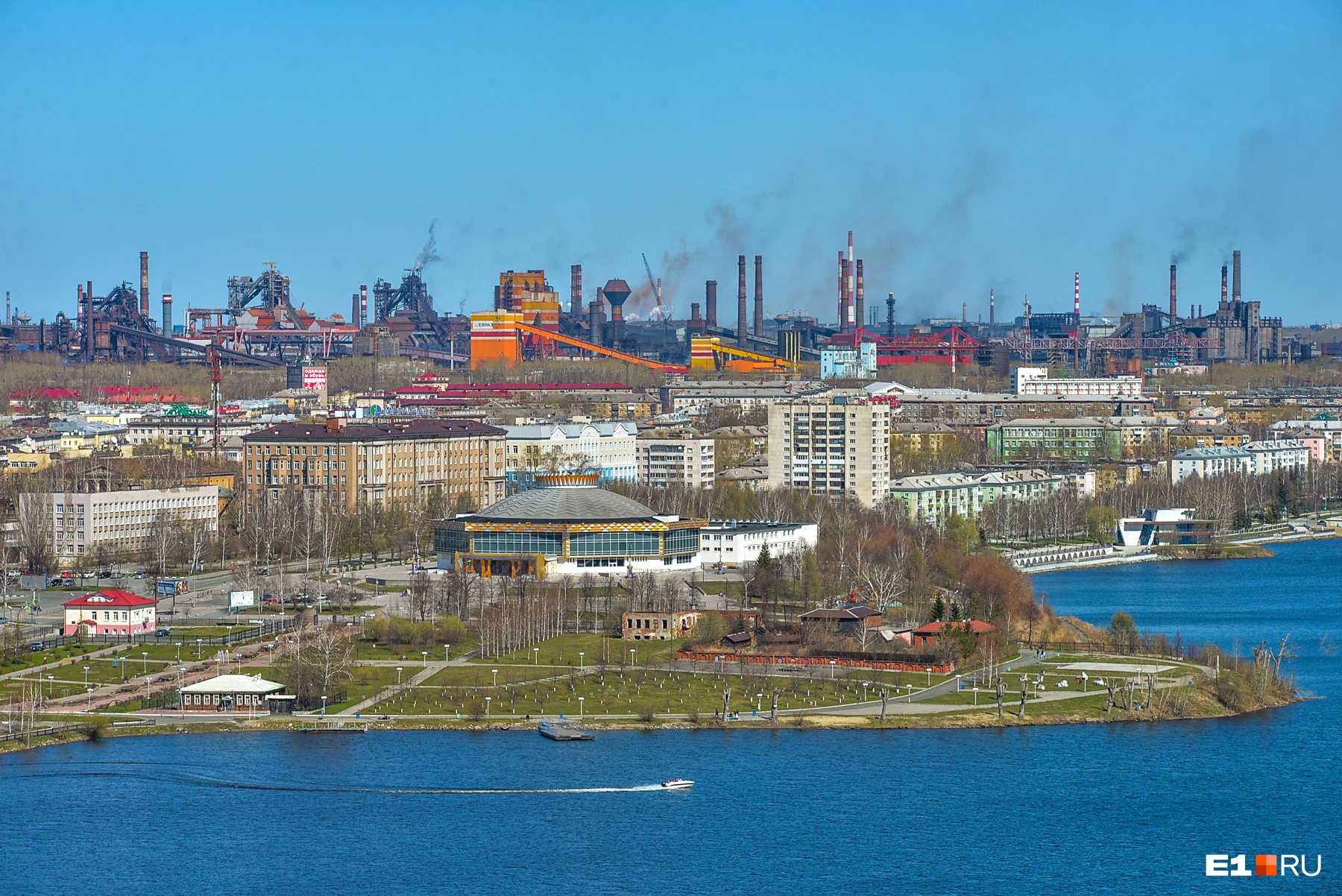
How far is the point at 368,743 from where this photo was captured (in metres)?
20.4

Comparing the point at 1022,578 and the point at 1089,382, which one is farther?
the point at 1089,382

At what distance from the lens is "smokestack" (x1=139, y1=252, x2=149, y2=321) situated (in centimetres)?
8886

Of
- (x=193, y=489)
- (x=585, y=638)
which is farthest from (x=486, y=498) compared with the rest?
(x=585, y=638)

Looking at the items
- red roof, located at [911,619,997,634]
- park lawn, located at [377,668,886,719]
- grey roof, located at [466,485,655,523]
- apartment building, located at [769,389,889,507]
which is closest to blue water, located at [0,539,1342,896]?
park lawn, located at [377,668,886,719]

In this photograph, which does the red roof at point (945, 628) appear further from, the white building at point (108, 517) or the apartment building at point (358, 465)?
the apartment building at point (358, 465)

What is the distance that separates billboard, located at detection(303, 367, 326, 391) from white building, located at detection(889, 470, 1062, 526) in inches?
1158

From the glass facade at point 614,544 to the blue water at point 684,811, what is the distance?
1024 cm

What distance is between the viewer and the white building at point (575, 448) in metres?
45.9

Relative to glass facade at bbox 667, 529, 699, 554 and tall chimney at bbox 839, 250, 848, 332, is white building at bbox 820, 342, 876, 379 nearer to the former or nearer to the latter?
tall chimney at bbox 839, 250, 848, 332

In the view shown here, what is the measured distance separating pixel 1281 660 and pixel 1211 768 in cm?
580

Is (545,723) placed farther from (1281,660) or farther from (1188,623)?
(1188,623)

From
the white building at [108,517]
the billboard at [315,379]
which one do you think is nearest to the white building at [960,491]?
the white building at [108,517]

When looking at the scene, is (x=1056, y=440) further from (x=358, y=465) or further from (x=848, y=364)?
(x=848, y=364)

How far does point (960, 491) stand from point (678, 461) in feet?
21.9
